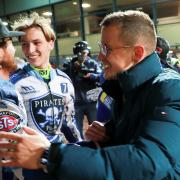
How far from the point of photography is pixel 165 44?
4242mm

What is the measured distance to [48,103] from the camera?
263 cm

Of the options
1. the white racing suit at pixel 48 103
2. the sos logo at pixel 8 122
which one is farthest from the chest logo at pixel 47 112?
the sos logo at pixel 8 122

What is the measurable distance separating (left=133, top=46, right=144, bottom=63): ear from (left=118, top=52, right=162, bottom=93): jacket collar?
0.12ft

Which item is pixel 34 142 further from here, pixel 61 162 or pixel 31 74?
pixel 31 74

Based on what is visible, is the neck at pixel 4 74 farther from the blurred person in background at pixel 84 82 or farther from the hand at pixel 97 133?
the blurred person in background at pixel 84 82

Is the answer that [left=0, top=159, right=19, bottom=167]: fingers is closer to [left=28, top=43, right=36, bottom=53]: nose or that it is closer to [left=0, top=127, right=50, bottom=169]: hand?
[left=0, top=127, right=50, bottom=169]: hand

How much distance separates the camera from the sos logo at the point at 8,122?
5.92 ft

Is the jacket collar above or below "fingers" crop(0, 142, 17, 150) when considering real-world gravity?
above

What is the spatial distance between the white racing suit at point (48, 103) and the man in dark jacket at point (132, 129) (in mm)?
1131

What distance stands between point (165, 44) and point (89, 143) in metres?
2.80

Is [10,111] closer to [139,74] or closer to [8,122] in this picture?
[8,122]

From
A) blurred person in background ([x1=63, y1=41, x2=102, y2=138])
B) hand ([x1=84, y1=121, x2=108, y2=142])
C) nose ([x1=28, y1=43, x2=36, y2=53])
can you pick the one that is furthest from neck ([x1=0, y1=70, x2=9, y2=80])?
→ blurred person in background ([x1=63, y1=41, x2=102, y2=138])

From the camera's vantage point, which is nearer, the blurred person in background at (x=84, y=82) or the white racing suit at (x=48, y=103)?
the white racing suit at (x=48, y=103)

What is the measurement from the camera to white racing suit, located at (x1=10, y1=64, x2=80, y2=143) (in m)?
2.56
